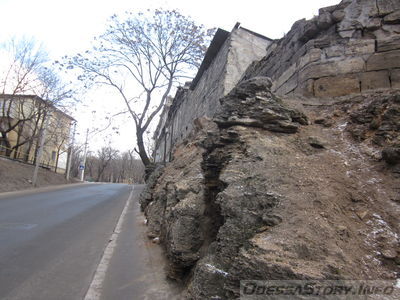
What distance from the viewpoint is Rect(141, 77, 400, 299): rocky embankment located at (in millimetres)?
2252

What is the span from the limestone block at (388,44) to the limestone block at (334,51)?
570mm

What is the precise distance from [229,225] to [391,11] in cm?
487

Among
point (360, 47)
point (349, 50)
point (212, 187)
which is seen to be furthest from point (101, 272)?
point (360, 47)

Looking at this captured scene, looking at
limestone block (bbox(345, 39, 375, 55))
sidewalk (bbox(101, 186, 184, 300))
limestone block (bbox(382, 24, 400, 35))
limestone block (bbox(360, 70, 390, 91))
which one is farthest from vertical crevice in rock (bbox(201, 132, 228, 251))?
limestone block (bbox(382, 24, 400, 35))

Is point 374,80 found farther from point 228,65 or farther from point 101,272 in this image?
point 228,65

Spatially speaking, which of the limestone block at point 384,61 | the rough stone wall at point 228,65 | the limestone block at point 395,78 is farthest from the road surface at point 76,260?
the rough stone wall at point 228,65

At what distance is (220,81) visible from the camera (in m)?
10.1

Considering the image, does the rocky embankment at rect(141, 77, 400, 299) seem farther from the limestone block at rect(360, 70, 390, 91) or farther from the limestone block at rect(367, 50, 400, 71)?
the limestone block at rect(367, 50, 400, 71)

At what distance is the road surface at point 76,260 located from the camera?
3.70 meters

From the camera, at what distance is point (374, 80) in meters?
4.64

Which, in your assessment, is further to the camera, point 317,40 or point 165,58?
point 165,58

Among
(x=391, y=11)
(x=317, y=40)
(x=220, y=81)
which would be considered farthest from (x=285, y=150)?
(x=220, y=81)

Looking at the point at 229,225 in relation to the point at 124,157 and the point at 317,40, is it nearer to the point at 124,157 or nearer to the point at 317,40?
the point at 317,40

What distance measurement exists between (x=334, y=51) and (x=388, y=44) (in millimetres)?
828
